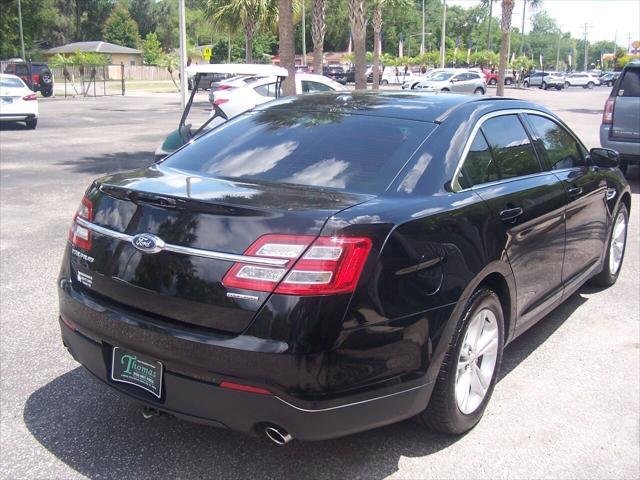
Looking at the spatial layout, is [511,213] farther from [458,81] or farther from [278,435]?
[458,81]

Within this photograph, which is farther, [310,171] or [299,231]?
[310,171]

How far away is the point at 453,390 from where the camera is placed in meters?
3.19

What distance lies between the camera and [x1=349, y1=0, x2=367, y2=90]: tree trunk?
18.8m

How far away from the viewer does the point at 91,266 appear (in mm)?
3092

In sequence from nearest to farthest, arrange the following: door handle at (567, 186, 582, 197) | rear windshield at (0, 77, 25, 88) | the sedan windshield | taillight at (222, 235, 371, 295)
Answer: taillight at (222, 235, 371, 295) < door handle at (567, 186, 582, 197) < rear windshield at (0, 77, 25, 88) < the sedan windshield

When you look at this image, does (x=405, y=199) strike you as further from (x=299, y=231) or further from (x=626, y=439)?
(x=626, y=439)

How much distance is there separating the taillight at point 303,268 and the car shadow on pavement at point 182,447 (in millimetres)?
A: 984

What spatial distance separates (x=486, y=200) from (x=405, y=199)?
2.09 feet

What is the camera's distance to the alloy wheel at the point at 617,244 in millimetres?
5695

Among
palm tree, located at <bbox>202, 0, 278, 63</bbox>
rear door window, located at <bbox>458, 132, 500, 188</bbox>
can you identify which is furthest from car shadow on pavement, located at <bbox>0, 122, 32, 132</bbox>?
rear door window, located at <bbox>458, 132, 500, 188</bbox>

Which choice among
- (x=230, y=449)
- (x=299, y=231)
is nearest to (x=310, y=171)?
(x=299, y=231)

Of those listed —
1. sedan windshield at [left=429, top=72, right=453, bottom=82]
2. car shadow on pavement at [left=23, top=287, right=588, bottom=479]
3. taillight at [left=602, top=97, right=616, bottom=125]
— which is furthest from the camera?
sedan windshield at [left=429, top=72, right=453, bottom=82]

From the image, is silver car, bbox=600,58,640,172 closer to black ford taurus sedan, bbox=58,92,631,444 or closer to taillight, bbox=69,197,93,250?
black ford taurus sedan, bbox=58,92,631,444

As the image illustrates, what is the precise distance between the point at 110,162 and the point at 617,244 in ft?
31.7
